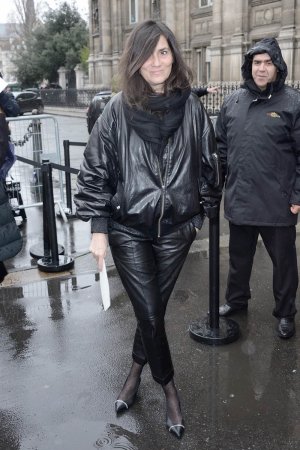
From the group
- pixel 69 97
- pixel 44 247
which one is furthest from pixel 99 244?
pixel 69 97

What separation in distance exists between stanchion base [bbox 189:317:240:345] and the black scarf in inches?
69.8

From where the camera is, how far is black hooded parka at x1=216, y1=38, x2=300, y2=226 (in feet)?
12.4

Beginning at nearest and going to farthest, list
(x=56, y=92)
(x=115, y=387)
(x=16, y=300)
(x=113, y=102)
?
1. (x=113, y=102)
2. (x=115, y=387)
3. (x=16, y=300)
4. (x=56, y=92)

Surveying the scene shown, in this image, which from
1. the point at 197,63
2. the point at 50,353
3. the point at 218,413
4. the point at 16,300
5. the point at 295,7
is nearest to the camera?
the point at 218,413

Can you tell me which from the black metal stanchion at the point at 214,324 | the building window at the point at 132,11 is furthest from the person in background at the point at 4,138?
the building window at the point at 132,11

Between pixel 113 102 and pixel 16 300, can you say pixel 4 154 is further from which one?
pixel 16 300

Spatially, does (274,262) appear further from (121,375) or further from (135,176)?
(135,176)

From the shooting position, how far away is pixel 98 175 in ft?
9.23

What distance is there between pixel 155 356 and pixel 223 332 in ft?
4.03

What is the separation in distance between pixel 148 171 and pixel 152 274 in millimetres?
563

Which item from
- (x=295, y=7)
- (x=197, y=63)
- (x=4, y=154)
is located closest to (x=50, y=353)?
(x=4, y=154)

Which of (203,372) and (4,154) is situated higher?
(4,154)

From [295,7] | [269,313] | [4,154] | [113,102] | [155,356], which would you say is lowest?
[269,313]

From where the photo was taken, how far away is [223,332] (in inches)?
160
